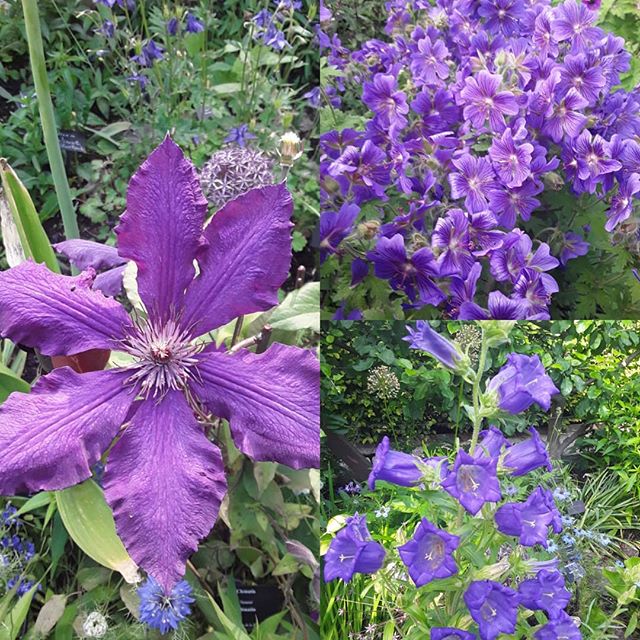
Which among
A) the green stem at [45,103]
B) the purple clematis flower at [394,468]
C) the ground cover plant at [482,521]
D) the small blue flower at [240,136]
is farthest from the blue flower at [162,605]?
the small blue flower at [240,136]

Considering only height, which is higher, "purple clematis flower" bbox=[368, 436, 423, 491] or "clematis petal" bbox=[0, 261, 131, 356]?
"clematis petal" bbox=[0, 261, 131, 356]

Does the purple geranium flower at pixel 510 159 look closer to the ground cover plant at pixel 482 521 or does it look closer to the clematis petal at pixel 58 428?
the ground cover plant at pixel 482 521

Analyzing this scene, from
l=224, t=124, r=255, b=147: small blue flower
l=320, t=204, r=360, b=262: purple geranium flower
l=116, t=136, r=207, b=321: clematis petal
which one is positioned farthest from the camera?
l=224, t=124, r=255, b=147: small blue flower

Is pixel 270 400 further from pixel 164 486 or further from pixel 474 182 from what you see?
pixel 474 182

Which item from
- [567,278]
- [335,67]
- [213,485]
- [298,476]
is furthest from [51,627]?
[335,67]

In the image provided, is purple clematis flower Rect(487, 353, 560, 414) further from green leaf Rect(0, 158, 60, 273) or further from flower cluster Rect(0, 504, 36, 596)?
flower cluster Rect(0, 504, 36, 596)

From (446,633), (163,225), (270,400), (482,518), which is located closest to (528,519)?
(482,518)

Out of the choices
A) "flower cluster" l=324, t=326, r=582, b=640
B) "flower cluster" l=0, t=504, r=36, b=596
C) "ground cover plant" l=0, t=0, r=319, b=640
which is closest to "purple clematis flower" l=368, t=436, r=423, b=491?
"flower cluster" l=324, t=326, r=582, b=640
